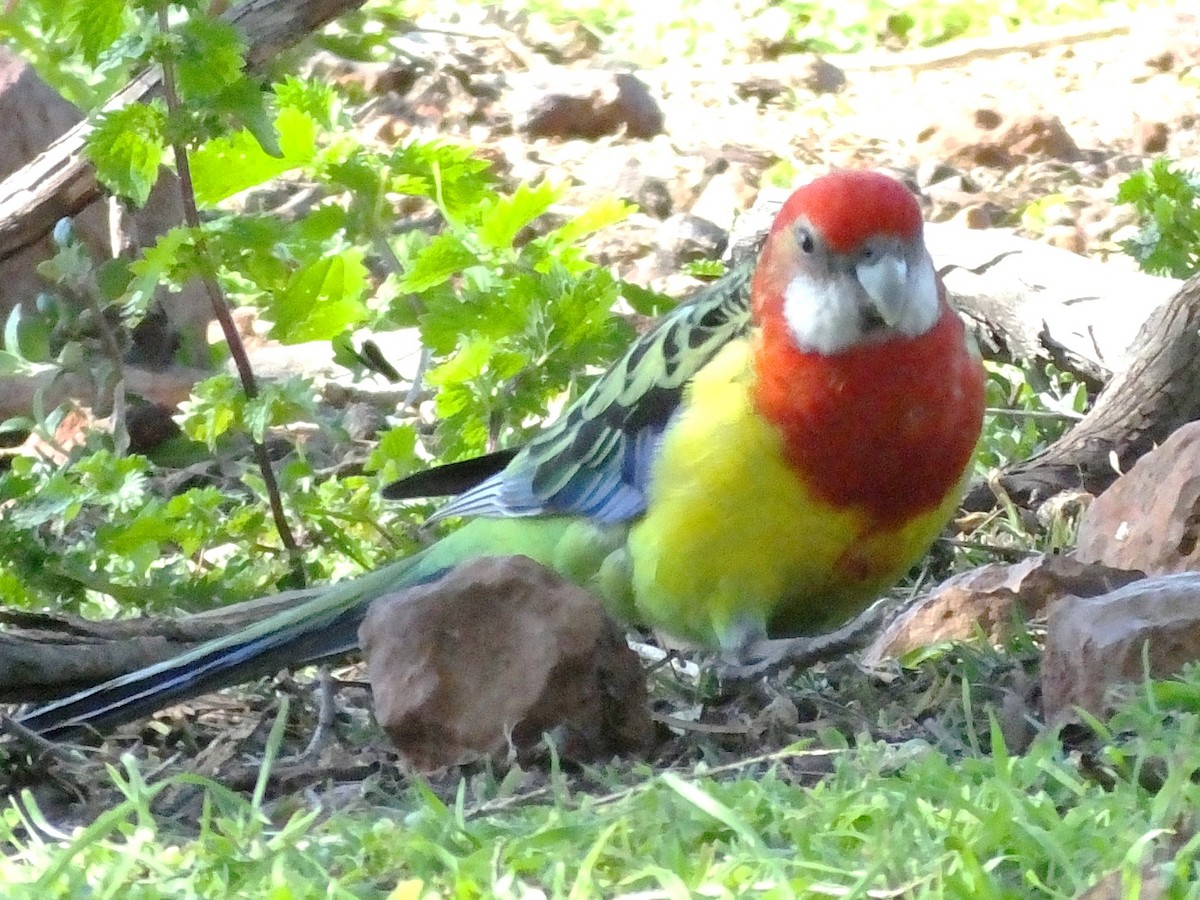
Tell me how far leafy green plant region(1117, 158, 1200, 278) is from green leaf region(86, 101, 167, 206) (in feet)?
7.41

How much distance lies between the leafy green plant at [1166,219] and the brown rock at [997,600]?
4.76ft

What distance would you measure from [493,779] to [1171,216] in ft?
8.13

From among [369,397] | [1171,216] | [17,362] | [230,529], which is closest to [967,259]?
[1171,216]

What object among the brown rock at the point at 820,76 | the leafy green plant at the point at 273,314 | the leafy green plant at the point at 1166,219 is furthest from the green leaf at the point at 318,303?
the brown rock at the point at 820,76

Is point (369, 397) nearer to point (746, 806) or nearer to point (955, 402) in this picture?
point (955, 402)

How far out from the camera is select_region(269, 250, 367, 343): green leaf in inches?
124

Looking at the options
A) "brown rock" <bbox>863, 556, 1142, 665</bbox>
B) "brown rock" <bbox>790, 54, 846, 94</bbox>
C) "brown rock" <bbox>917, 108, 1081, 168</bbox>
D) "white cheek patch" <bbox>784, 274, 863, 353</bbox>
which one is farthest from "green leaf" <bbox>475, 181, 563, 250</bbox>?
"brown rock" <bbox>790, 54, 846, 94</bbox>

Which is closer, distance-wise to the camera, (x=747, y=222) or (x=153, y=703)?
(x=153, y=703)

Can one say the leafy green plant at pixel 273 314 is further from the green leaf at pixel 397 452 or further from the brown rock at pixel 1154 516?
the brown rock at pixel 1154 516

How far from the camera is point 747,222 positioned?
14.8 ft

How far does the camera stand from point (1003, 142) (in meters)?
6.23

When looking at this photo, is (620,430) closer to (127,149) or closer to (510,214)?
(510,214)

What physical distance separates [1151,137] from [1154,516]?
155 inches

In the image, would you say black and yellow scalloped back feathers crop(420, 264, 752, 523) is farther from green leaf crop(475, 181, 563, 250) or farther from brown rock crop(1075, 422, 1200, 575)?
brown rock crop(1075, 422, 1200, 575)
